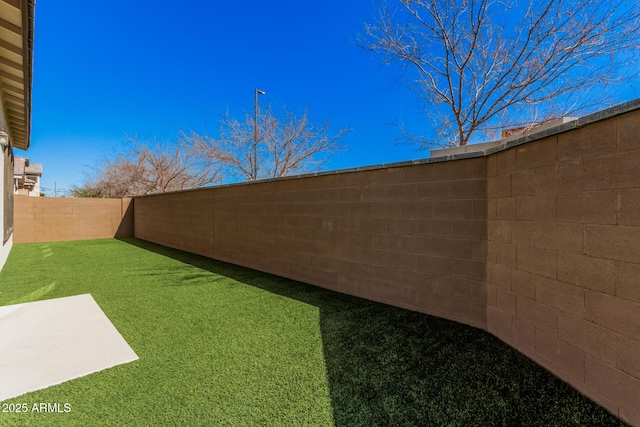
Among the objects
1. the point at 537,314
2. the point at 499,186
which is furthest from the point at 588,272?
the point at 499,186

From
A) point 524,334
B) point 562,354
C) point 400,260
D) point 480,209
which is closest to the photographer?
point 562,354

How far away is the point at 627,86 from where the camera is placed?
5766mm

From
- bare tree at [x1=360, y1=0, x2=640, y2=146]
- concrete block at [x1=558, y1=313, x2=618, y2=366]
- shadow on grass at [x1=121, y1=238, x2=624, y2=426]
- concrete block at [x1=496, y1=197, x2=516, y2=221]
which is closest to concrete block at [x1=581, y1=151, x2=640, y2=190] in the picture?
concrete block at [x1=496, y1=197, x2=516, y2=221]

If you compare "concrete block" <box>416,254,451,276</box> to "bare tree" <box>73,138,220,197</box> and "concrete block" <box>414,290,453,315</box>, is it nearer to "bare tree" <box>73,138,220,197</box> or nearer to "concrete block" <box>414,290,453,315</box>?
"concrete block" <box>414,290,453,315</box>

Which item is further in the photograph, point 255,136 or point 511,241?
point 255,136

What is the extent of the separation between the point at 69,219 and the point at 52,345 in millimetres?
12322

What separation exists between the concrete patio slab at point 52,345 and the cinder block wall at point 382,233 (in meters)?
2.83

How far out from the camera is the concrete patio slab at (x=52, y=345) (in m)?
2.09

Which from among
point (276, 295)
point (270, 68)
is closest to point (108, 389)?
point (276, 295)

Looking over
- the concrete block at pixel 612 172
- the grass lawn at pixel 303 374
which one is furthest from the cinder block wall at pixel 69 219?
the concrete block at pixel 612 172

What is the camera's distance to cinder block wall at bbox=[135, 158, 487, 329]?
120 inches

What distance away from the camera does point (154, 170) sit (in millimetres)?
17547

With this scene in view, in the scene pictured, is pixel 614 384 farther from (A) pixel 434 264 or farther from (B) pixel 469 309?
(A) pixel 434 264

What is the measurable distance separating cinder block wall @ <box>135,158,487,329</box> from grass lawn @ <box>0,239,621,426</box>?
330mm
